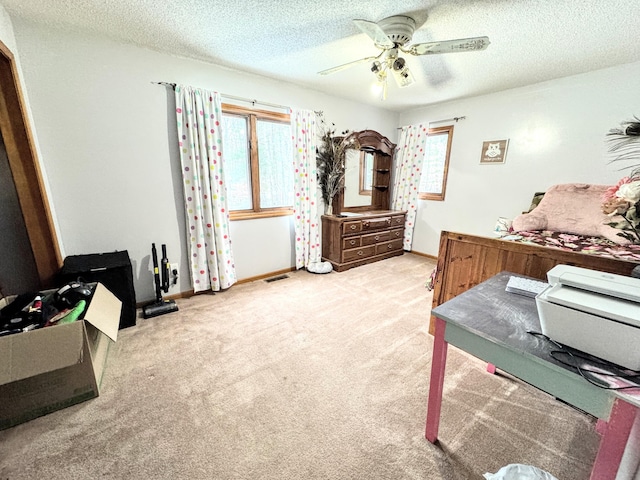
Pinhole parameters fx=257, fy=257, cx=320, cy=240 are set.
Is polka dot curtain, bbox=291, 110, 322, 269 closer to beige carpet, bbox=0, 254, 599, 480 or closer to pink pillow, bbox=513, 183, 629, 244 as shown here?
beige carpet, bbox=0, 254, 599, 480

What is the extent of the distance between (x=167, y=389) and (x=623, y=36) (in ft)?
13.4

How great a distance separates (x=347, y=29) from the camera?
1915mm

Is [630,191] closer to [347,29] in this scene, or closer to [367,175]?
[347,29]

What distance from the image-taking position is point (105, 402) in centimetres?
147

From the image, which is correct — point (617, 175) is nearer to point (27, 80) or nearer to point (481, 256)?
point (481, 256)

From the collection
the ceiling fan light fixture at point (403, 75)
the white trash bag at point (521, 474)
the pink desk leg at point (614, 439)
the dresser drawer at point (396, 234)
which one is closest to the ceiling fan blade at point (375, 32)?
the ceiling fan light fixture at point (403, 75)

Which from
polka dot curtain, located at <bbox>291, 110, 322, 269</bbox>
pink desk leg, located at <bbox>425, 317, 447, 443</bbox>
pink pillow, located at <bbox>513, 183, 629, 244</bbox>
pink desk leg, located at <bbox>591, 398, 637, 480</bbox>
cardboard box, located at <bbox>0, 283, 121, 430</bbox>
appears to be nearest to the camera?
pink desk leg, located at <bbox>591, 398, 637, 480</bbox>

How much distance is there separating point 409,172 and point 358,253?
168 cm

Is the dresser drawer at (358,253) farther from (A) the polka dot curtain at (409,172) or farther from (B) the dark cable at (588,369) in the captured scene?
(B) the dark cable at (588,369)

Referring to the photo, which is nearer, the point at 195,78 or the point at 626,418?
the point at 626,418

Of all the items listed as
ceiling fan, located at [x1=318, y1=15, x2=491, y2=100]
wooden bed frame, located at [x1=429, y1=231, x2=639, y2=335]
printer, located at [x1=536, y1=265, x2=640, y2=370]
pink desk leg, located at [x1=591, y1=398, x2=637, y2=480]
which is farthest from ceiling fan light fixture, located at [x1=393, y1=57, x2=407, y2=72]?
pink desk leg, located at [x1=591, y1=398, x2=637, y2=480]

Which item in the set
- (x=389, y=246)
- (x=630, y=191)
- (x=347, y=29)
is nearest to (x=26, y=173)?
(x=347, y=29)

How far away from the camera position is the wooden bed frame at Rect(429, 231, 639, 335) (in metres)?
1.41

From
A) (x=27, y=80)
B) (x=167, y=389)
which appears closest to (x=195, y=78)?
(x=27, y=80)
